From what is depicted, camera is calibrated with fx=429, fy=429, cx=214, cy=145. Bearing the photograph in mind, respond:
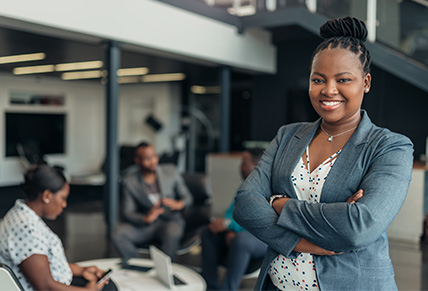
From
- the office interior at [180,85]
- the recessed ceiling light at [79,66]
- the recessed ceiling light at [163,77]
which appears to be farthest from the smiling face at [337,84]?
the recessed ceiling light at [163,77]

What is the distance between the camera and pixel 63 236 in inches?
220

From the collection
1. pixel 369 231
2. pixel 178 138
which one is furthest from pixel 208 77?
pixel 369 231

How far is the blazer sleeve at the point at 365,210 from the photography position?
1.18 meters

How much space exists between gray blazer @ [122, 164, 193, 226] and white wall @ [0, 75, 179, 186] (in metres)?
7.67

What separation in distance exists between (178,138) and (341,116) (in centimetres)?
1048

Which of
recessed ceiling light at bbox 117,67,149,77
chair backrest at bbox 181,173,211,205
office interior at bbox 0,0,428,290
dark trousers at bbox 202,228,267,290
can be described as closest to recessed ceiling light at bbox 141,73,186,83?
office interior at bbox 0,0,428,290

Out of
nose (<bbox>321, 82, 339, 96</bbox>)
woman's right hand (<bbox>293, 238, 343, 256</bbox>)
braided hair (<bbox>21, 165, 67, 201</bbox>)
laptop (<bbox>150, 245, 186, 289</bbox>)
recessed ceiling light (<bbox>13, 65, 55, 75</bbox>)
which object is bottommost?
laptop (<bbox>150, 245, 186, 289</bbox>)

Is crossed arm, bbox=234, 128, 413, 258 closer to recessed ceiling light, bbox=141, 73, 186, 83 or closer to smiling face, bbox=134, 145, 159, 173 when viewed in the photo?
smiling face, bbox=134, 145, 159, 173

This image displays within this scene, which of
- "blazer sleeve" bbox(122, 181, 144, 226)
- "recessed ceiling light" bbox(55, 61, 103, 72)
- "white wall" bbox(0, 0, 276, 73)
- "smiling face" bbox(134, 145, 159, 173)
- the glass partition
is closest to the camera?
"blazer sleeve" bbox(122, 181, 144, 226)

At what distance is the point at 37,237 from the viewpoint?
197 cm

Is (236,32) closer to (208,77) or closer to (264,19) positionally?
(264,19)

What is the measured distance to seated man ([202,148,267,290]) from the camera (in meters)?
3.17

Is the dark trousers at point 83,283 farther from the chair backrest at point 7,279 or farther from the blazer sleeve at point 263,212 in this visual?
the blazer sleeve at point 263,212

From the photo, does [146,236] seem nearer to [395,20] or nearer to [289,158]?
[289,158]
